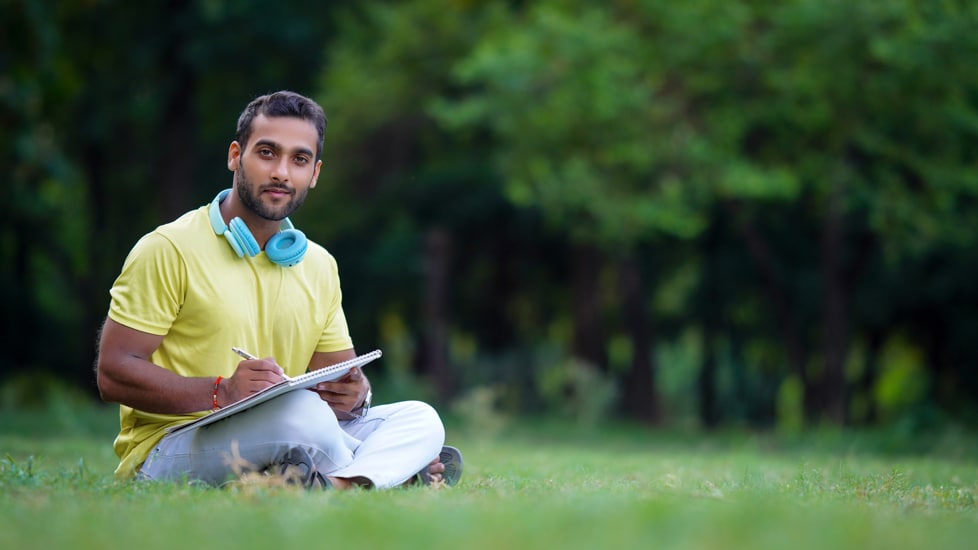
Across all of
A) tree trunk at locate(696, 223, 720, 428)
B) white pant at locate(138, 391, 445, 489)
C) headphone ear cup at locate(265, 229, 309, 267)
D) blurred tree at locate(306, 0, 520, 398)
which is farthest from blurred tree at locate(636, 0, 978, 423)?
white pant at locate(138, 391, 445, 489)

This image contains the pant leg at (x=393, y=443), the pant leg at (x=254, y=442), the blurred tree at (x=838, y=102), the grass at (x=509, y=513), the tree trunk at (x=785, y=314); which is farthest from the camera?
the tree trunk at (x=785, y=314)

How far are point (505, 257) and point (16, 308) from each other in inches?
534

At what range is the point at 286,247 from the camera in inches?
207

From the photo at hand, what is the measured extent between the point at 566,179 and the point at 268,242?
12834 mm

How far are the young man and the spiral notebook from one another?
7 centimetres

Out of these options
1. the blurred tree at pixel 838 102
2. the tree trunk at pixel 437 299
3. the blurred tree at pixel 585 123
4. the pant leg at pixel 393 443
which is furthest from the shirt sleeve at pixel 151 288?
the tree trunk at pixel 437 299

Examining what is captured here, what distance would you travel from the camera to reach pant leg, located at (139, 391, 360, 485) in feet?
15.6

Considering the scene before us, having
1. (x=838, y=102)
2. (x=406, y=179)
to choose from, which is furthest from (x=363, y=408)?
(x=406, y=179)

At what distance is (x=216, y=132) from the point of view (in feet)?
84.1

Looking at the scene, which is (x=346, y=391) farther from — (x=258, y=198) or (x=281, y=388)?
(x=258, y=198)

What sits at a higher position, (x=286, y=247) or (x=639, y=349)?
(x=286, y=247)

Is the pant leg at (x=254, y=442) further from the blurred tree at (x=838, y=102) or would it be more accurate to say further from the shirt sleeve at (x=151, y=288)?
the blurred tree at (x=838, y=102)

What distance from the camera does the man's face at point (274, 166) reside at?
5.18 m

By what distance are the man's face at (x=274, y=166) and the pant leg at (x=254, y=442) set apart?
0.94m
